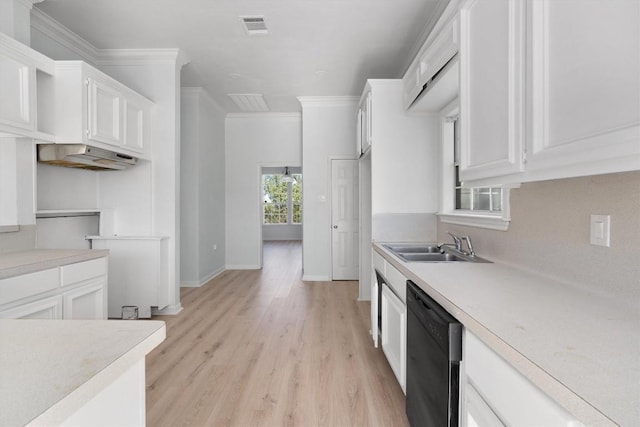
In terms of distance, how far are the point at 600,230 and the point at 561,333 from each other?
1.83 ft

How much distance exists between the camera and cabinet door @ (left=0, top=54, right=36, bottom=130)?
2184 millimetres

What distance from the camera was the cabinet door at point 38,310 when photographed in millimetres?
1840

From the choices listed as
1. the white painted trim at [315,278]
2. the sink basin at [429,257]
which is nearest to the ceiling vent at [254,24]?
the sink basin at [429,257]

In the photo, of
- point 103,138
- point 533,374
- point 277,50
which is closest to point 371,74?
point 277,50

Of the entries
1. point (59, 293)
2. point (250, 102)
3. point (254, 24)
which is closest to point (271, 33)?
point (254, 24)

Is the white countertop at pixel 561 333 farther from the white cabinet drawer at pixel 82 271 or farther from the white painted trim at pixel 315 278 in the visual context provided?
the white painted trim at pixel 315 278

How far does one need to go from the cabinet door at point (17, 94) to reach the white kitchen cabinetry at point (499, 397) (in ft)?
9.69

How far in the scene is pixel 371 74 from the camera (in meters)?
4.49

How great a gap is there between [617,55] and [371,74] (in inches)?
155

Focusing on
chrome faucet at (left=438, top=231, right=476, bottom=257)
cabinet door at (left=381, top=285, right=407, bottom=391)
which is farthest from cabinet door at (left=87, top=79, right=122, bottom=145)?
chrome faucet at (left=438, top=231, right=476, bottom=257)

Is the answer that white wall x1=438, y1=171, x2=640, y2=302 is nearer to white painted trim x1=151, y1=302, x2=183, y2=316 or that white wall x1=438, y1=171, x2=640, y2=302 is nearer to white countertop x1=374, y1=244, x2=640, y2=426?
white countertop x1=374, y1=244, x2=640, y2=426

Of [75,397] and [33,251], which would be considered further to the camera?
[33,251]

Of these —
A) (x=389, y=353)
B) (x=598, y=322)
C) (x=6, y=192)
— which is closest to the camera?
(x=598, y=322)

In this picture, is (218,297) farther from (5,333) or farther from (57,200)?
(5,333)
